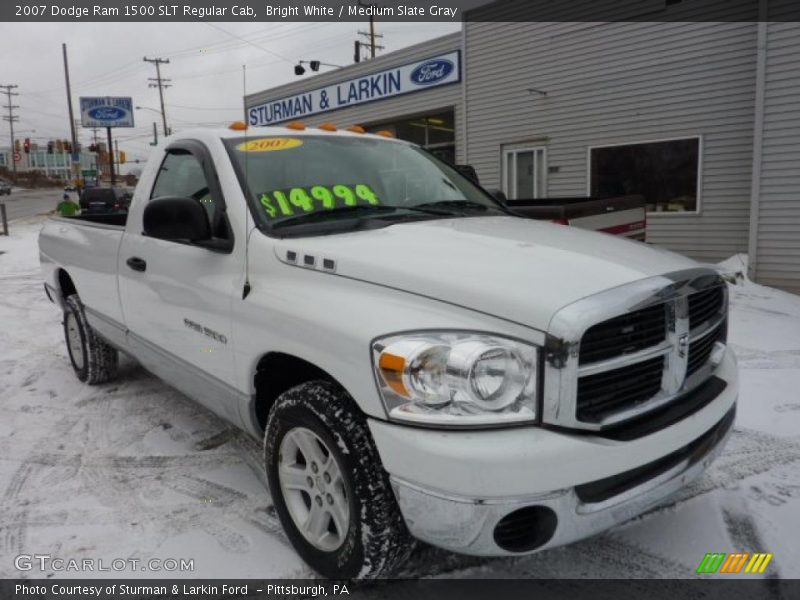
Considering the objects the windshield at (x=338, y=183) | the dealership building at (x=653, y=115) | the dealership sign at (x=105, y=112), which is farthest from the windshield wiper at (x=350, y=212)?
the dealership sign at (x=105, y=112)

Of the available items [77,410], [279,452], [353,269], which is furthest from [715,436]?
[77,410]

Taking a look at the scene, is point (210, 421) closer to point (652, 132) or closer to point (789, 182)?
point (789, 182)

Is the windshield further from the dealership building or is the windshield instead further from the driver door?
the dealership building

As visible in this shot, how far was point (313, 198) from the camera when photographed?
115 inches

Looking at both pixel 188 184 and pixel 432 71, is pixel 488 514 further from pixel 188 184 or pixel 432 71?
pixel 432 71

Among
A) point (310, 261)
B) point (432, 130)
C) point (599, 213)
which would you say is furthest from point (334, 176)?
point (432, 130)

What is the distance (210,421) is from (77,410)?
1087 mm

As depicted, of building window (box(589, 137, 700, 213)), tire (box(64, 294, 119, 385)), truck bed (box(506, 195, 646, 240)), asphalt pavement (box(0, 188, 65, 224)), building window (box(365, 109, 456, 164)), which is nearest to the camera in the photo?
tire (box(64, 294, 119, 385))

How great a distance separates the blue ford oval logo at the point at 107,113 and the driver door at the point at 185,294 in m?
54.2

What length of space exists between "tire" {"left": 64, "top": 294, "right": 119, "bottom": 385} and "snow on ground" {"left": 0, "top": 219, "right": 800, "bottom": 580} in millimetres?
124

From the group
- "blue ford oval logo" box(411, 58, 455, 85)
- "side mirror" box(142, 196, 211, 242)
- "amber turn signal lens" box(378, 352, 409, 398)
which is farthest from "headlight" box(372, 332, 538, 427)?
"blue ford oval logo" box(411, 58, 455, 85)

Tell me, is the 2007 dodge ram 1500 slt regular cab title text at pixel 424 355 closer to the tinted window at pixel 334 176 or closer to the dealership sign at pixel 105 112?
the tinted window at pixel 334 176

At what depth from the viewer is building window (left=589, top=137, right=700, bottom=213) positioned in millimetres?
10383

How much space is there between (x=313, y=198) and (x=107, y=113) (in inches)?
2197
